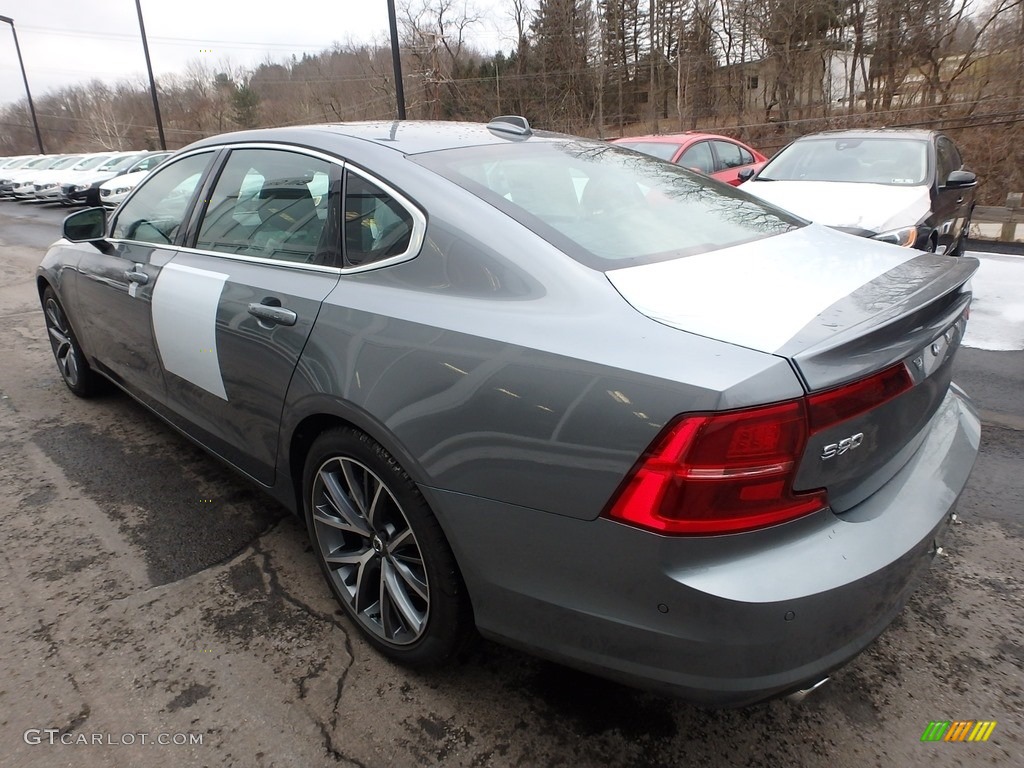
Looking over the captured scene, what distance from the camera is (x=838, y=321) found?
155 centimetres

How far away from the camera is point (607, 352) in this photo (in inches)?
59.5

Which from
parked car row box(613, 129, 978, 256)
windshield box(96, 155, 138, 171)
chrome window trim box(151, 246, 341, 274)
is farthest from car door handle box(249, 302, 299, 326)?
windshield box(96, 155, 138, 171)

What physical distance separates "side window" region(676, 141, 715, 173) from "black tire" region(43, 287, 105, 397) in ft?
22.9

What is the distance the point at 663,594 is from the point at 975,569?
181 cm

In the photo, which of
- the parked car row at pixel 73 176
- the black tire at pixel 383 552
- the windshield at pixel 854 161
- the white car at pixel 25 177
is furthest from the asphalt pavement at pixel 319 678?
the white car at pixel 25 177

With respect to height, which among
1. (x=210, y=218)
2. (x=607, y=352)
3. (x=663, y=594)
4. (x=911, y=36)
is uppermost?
(x=911, y=36)

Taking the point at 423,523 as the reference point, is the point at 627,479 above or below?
above

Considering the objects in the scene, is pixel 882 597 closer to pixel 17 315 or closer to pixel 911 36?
pixel 17 315

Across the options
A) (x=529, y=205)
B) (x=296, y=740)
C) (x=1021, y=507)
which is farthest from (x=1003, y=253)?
(x=296, y=740)

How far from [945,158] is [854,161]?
1212 millimetres

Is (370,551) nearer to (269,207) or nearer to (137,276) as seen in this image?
(269,207)

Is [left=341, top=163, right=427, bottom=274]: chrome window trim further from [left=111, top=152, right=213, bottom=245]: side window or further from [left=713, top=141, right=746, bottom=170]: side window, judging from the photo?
[left=713, top=141, right=746, bottom=170]: side window

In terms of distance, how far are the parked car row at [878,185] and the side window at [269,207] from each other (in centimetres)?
305

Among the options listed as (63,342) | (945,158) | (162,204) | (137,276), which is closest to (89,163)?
(63,342)
